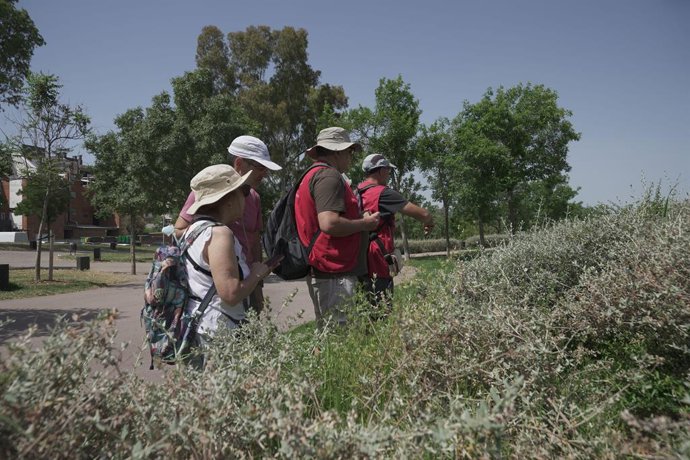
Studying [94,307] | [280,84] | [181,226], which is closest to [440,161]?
[280,84]

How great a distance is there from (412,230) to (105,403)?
54672mm

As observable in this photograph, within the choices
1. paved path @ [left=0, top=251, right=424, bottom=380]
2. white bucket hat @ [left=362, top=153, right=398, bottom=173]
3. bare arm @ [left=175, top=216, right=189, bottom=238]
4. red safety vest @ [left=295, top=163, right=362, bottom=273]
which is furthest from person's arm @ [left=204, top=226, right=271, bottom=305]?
paved path @ [left=0, top=251, right=424, bottom=380]

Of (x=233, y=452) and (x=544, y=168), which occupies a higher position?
(x=544, y=168)

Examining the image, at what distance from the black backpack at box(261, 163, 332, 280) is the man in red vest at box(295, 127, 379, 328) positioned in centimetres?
5

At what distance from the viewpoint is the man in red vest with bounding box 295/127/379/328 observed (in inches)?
142

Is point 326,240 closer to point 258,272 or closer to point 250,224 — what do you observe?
point 250,224

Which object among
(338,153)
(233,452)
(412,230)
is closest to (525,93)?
(412,230)

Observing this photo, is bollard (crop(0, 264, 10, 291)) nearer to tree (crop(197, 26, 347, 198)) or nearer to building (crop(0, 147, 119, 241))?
tree (crop(197, 26, 347, 198))

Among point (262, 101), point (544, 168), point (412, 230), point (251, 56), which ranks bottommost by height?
point (412, 230)

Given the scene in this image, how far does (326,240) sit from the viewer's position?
3795 mm

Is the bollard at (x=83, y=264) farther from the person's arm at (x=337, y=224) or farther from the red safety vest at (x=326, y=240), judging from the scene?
the person's arm at (x=337, y=224)

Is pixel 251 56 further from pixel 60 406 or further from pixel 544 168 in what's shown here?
pixel 60 406

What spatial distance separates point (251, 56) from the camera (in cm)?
3525

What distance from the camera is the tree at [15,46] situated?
61.2 feet
